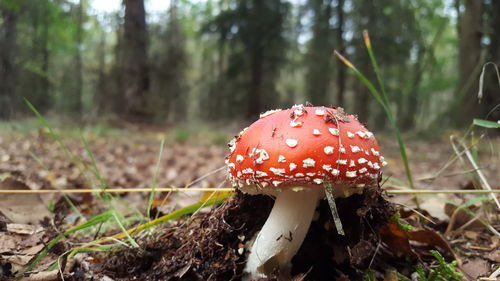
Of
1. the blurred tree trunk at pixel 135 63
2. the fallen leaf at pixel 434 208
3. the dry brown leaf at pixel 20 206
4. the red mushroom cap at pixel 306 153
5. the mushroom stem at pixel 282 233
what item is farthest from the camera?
the blurred tree trunk at pixel 135 63

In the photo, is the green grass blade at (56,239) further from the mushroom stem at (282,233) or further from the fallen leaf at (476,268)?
the fallen leaf at (476,268)

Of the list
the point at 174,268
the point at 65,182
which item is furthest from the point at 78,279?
the point at 65,182

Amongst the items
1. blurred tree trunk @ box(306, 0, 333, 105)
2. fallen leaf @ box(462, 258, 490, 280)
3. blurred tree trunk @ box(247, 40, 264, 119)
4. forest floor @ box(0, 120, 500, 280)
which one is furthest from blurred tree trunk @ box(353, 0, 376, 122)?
fallen leaf @ box(462, 258, 490, 280)

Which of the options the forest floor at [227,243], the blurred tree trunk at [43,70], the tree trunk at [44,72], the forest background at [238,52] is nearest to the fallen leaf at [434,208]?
the forest floor at [227,243]

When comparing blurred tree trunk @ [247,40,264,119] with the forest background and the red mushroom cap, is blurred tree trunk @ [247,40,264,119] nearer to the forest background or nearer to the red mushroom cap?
the forest background

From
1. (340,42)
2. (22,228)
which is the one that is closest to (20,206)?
(22,228)

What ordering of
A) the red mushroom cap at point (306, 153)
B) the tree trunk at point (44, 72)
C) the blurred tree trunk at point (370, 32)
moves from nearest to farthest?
the red mushroom cap at point (306, 153) → the blurred tree trunk at point (370, 32) → the tree trunk at point (44, 72)

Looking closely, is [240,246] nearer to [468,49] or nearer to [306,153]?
[306,153]
